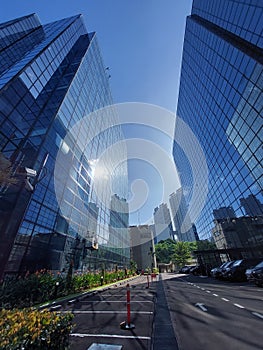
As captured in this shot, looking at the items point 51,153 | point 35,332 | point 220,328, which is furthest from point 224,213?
point 35,332

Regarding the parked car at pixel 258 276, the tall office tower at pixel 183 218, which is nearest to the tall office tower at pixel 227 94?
the parked car at pixel 258 276

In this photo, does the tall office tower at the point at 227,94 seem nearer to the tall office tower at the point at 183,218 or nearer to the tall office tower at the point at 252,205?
the tall office tower at the point at 252,205

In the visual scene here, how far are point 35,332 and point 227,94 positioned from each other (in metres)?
30.4

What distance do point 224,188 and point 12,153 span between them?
30.1 metres

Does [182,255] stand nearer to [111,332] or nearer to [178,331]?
A: [178,331]

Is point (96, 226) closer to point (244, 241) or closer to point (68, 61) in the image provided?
point (244, 241)

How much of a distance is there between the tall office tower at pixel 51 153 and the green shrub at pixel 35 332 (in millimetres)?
5646

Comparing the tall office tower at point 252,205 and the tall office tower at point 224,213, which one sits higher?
the tall office tower at point 224,213

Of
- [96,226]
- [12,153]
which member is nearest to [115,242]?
[96,226]

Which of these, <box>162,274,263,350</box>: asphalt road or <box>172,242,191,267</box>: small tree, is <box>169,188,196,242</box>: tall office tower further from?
<box>162,274,263,350</box>: asphalt road

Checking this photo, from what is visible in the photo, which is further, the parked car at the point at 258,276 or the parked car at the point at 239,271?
the parked car at the point at 239,271

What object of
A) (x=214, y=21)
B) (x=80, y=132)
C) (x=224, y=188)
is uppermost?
(x=214, y=21)

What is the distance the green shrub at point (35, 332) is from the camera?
188cm

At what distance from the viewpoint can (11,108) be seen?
1558 cm
